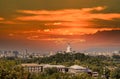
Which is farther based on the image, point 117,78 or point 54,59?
point 54,59

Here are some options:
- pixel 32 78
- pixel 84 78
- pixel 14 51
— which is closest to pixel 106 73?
pixel 84 78

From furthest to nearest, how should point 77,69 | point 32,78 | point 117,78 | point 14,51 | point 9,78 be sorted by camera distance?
1. point 14,51
2. point 77,69
3. point 117,78
4. point 32,78
5. point 9,78

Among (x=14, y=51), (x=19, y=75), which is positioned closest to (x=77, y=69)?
(x=19, y=75)

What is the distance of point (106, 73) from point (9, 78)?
2342 cm

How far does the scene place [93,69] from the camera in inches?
2128

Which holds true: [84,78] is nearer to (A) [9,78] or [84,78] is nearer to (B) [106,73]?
(A) [9,78]

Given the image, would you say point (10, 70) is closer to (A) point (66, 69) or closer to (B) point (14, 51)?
(A) point (66, 69)

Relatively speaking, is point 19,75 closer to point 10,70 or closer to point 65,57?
point 10,70

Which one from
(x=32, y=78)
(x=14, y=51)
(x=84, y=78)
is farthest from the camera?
(x=14, y=51)

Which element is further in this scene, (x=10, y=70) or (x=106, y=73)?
(x=106, y=73)

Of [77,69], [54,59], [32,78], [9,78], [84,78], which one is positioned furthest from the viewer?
[54,59]

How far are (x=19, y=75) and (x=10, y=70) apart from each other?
2.48 feet

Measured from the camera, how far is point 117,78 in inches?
1853

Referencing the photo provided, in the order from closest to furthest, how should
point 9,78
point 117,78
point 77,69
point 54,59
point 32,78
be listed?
point 9,78
point 32,78
point 117,78
point 77,69
point 54,59
